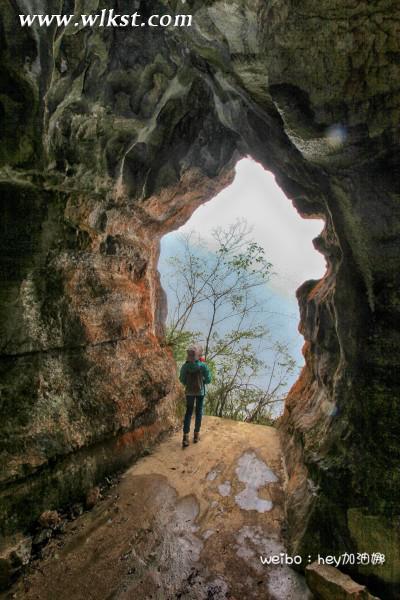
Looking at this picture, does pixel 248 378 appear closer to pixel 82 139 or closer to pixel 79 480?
pixel 79 480

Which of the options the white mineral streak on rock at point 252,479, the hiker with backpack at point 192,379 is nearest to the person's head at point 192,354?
the hiker with backpack at point 192,379

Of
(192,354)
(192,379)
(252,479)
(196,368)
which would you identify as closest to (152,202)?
(192,354)

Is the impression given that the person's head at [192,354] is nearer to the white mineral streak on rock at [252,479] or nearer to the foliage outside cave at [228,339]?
the white mineral streak on rock at [252,479]

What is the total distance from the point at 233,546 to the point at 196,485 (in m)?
1.55

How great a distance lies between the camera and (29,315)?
5.03 m

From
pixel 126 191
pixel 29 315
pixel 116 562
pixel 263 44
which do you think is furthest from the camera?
pixel 126 191

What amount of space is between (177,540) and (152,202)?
696 cm

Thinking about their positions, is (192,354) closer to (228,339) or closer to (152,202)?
(152,202)

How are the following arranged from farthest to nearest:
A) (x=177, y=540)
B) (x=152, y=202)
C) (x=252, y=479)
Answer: (x=152, y=202) → (x=252, y=479) → (x=177, y=540)

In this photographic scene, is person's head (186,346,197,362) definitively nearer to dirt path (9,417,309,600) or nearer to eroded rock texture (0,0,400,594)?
eroded rock texture (0,0,400,594)

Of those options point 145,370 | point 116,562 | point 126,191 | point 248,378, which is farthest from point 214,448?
point 248,378

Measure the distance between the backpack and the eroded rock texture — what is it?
0.85m

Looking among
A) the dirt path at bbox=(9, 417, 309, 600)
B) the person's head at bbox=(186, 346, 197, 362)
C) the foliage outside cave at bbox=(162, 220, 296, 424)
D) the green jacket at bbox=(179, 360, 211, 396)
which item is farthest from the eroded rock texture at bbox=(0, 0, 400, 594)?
the foliage outside cave at bbox=(162, 220, 296, 424)

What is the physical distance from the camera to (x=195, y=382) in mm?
7285
